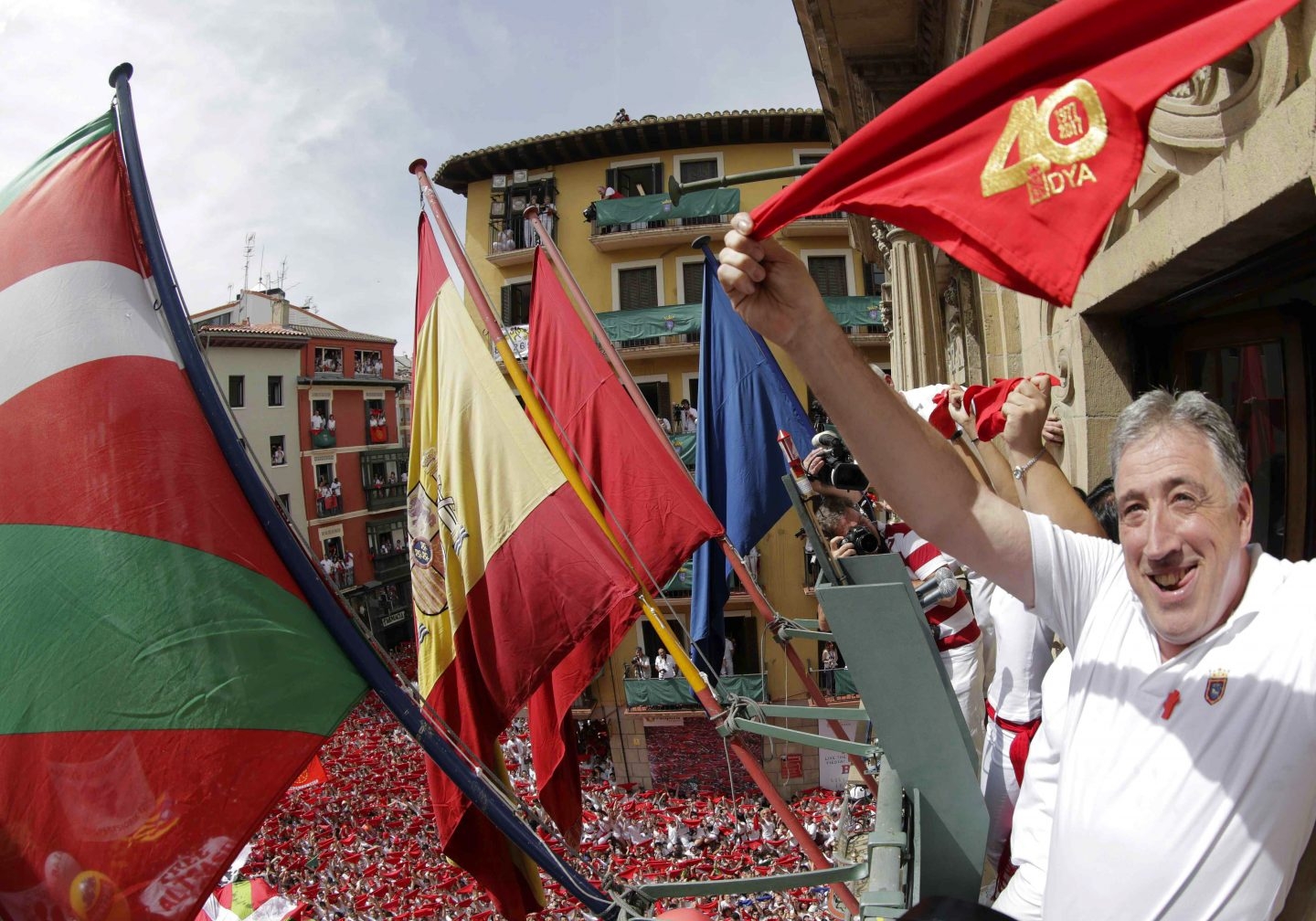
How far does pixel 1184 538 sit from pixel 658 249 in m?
20.6

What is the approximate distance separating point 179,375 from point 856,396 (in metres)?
2.24

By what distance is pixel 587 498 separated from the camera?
4.13m

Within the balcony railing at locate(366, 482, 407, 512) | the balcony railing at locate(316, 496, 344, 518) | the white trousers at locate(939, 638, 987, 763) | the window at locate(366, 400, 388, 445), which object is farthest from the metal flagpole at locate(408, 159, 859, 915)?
the window at locate(366, 400, 388, 445)

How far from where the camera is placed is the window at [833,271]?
20.5m

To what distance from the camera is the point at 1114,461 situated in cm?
145

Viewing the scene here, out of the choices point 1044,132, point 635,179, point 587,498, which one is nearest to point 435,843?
point 587,498

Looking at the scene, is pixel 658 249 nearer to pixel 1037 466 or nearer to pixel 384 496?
pixel 384 496

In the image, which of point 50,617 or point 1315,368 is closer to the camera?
point 50,617

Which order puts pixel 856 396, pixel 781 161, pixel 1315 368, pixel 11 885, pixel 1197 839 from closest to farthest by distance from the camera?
pixel 1197 839, pixel 856 396, pixel 11 885, pixel 1315 368, pixel 781 161

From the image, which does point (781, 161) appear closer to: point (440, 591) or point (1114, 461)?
point (440, 591)

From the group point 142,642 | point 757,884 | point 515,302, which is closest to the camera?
point 142,642

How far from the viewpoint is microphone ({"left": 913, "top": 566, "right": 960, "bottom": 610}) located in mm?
2693

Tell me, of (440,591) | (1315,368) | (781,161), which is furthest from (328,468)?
(1315,368)

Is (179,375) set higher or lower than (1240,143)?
lower
